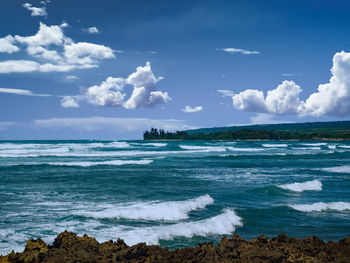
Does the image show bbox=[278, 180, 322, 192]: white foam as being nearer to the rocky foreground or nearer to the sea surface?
the sea surface

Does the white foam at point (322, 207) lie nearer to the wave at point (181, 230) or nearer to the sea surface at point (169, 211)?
the sea surface at point (169, 211)

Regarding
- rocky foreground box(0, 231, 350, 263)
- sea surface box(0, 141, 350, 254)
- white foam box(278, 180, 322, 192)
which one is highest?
rocky foreground box(0, 231, 350, 263)

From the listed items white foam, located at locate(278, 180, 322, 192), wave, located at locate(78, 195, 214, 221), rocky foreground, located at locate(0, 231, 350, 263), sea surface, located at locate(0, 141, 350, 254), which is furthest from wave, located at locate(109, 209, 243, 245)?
white foam, located at locate(278, 180, 322, 192)

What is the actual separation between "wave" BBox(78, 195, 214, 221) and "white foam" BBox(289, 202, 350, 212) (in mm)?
3411

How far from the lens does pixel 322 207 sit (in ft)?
40.7

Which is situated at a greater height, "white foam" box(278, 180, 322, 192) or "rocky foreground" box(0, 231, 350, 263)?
"rocky foreground" box(0, 231, 350, 263)

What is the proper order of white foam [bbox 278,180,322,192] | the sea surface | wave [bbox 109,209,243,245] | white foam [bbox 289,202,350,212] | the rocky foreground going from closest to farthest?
1. the rocky foreground
2. wave [bbox 109,209,243,245]
3. the sea surface
4. white foam [bbox 289,202,350,212]
5. white foam [bbox 278,180,322,192]

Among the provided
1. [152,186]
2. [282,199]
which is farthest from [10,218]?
[282,199]

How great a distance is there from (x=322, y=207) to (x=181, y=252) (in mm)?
7928

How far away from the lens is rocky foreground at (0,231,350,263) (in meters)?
5.96

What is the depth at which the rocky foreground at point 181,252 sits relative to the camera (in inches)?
235

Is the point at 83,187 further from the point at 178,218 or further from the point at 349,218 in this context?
the point at 349,218

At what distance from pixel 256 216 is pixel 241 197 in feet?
10.9

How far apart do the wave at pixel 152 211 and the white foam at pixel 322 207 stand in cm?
341
